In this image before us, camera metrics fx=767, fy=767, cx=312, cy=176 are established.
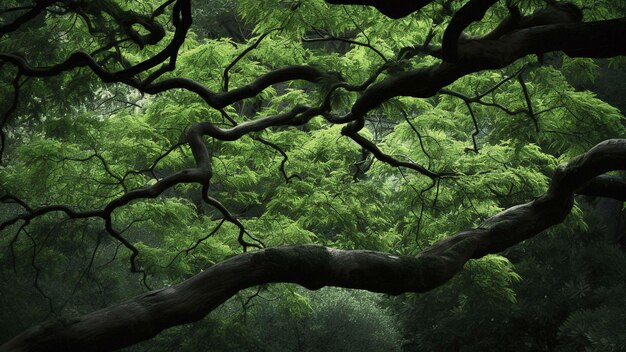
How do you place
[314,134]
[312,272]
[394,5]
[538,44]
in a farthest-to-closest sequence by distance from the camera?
1. [314,134]
2. [538,44]
3. [312,272]
4. [394,5]

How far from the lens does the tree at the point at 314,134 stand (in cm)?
370

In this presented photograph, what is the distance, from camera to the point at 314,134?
848 cm

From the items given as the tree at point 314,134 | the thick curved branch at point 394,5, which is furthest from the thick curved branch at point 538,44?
the thick curved branch at point 394,5

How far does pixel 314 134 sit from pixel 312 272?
16.1 ft

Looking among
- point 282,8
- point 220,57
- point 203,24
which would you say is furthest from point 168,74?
point 203,24

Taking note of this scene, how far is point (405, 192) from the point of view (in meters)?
8.17

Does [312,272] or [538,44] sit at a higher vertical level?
[538,44]

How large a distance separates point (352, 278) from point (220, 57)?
4.28 m

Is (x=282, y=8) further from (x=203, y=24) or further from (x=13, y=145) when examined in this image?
(x=13, y=145)

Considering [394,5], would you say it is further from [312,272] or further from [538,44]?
[312,272]

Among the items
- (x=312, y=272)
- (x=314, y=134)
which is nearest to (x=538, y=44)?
(x=312, y=272)

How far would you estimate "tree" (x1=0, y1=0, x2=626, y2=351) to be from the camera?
12.1 feet

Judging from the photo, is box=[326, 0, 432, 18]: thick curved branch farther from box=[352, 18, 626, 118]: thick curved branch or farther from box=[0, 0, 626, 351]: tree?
box=[352, 18, 626, 118]: thick curved branch

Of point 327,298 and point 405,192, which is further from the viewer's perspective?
point 327,298
